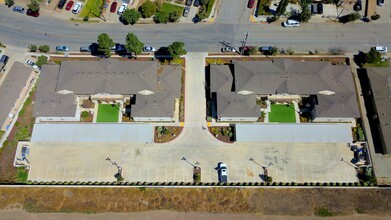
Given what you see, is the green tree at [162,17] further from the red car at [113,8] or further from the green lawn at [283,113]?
the green lawn at [283,113]

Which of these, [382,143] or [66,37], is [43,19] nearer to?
[66,37]

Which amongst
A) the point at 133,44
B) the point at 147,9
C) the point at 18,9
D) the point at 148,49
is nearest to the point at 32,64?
the point at 18,9

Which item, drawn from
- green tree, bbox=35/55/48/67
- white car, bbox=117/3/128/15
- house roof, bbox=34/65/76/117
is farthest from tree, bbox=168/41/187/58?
green tree, bbox=35/55/48/67

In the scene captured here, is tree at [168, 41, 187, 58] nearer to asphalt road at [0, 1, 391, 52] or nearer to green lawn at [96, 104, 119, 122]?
Answer: asphalt road at [0, 1, 391, 52]

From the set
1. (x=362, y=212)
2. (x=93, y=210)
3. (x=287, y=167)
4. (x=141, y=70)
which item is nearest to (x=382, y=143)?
(x=362, y=212)

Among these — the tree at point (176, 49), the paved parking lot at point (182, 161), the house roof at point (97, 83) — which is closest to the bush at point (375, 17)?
the paved parking lot at point (182, 161)

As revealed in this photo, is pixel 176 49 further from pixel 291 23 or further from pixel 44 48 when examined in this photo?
pixel 44 48
